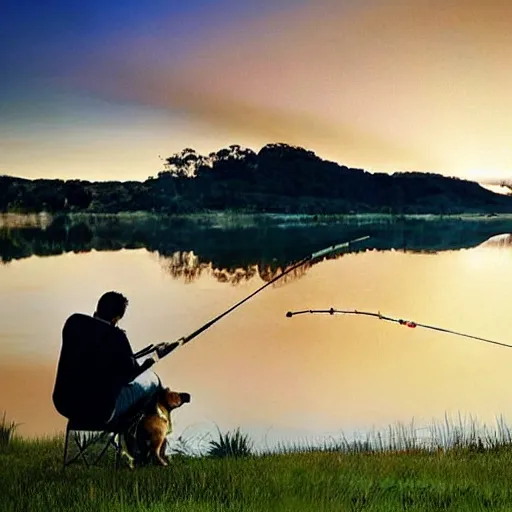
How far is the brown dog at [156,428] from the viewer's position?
371cm

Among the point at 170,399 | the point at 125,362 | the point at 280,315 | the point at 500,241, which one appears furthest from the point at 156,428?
the point at 500,241

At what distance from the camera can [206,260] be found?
6.07 meters

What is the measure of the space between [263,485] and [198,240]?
2.73m

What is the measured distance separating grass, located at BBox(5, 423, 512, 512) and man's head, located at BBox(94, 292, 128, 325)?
0.64 metres

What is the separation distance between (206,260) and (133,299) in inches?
22.8

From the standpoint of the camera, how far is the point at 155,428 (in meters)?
3.71

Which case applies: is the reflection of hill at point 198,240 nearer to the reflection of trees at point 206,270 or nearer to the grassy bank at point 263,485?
the reflection of trees at point 206,270

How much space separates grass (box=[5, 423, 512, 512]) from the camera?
3193 mm

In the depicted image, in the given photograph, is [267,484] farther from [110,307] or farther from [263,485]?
[110,307]

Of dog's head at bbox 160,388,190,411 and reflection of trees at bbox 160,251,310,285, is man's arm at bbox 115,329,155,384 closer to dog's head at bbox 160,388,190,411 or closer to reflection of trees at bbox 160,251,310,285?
dog's head at bbox 160,388,190,411

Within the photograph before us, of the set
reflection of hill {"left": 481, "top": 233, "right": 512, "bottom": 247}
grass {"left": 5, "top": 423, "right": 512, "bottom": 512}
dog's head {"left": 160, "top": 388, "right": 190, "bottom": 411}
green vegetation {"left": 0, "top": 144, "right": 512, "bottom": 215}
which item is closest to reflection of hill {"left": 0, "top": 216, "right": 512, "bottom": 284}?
green vegetation {"left": 0, "top": 144, "right": 512, "bottom": 215}

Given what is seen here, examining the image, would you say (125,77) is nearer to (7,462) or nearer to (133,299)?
(133,299)

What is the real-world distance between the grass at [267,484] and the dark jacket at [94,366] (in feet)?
0.97

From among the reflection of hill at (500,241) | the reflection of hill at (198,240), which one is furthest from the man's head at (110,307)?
the reflection of hill at (500,241)
